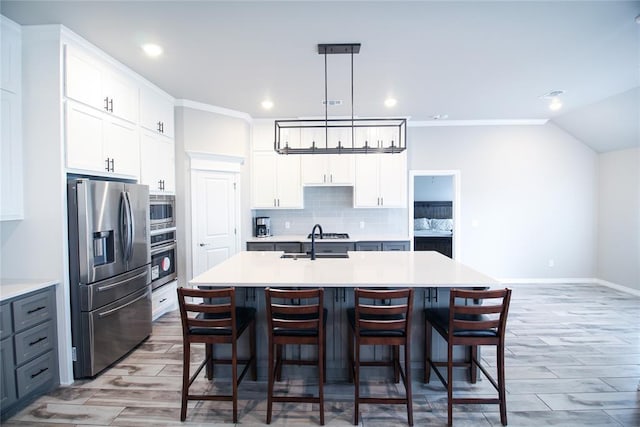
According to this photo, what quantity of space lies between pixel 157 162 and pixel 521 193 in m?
5.79

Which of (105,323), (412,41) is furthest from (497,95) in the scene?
(105,323)

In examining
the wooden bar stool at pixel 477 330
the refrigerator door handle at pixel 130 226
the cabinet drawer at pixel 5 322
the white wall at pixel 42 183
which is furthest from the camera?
the refrigerator door handle at pixel 130 226

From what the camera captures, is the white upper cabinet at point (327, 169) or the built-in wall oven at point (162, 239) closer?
the built-in wall oven at point (162, 239)

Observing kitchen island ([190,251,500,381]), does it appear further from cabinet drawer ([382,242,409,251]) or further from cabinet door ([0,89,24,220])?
cabinet drawer ([382,242,409,251])

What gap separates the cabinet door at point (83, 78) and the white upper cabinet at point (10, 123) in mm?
348

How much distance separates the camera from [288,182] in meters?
5.07

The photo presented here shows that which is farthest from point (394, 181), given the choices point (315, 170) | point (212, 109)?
point (212, 109)

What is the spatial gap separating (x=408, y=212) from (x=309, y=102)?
8.13ft

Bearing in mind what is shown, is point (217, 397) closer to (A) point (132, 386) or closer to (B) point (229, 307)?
(B) point (229, 307)

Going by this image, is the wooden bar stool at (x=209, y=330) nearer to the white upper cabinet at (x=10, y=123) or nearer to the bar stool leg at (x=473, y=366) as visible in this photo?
the white upper cabinet at (x=10, y=123)

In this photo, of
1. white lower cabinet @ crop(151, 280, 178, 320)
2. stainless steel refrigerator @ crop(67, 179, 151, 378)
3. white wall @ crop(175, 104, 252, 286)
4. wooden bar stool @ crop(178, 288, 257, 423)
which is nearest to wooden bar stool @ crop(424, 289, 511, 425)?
wooden bar stool @ crop(178, 288, 257, 423)

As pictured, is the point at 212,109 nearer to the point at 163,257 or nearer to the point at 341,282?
the point at 163,257

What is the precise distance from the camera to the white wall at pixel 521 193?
5.40m

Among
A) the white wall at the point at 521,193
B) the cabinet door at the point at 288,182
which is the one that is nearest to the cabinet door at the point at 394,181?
the white wall at the point at 521,193
